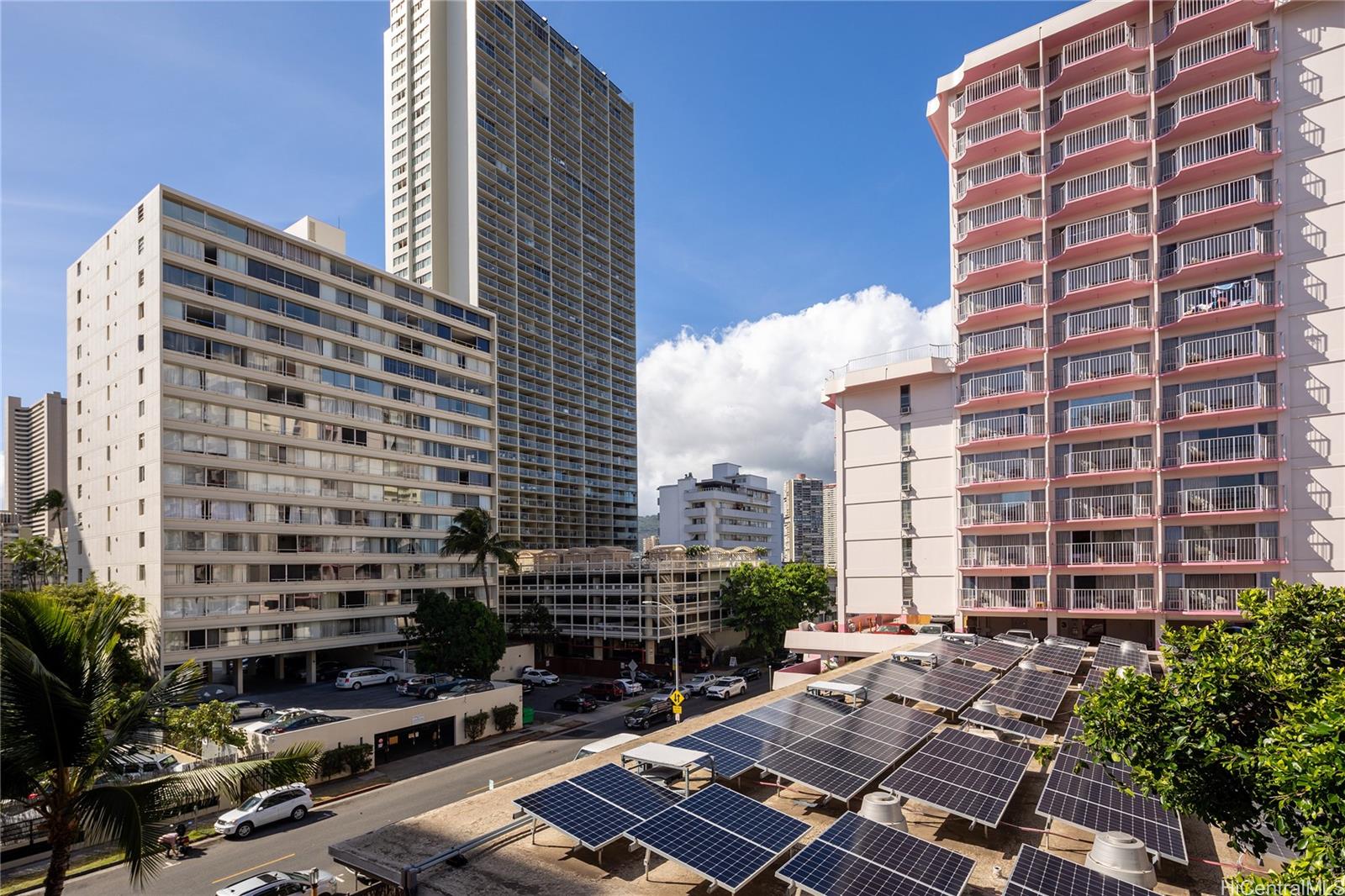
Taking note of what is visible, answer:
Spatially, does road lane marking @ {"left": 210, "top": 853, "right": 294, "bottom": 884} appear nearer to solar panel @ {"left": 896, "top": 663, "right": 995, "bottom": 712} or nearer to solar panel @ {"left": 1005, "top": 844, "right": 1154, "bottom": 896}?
solar panel @ {"left": 896, "top": 663, "right": 995, "bottom": 712}

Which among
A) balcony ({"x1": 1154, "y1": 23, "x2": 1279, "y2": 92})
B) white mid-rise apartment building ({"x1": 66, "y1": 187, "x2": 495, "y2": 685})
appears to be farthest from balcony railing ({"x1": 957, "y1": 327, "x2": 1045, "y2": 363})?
white mid-rise apartment building ({"x1": 66, "y1": 187, "x2": 495, "y2": 685})

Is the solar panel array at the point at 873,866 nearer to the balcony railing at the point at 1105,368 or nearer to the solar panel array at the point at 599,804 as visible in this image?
the solar panel array at the point at 599,804

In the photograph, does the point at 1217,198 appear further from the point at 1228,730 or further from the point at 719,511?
the point at 719,511

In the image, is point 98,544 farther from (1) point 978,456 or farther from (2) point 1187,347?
(2) point 1187,347

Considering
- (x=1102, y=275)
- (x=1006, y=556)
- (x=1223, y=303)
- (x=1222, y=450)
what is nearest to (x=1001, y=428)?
(x=1006, y=556)

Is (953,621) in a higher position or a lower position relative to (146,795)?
lower

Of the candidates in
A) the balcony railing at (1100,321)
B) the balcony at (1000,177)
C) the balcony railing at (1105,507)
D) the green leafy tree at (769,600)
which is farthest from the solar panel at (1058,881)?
the green leafy tree at (769,600)

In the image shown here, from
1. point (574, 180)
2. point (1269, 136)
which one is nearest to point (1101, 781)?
point (1269, 136)
